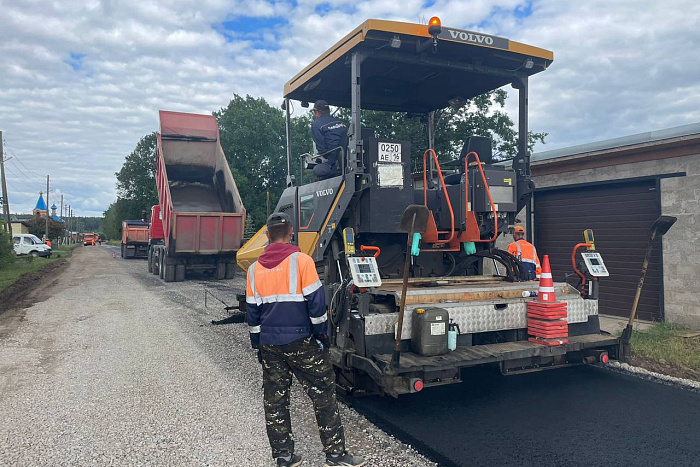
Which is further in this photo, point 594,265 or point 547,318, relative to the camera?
point 594,265

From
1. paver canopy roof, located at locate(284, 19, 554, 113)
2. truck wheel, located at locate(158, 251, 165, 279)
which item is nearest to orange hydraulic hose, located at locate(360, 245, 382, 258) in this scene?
paver canopy roof, located at locate(284, 19, 554, 113)

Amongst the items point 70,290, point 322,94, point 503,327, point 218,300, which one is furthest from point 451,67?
point 70,290

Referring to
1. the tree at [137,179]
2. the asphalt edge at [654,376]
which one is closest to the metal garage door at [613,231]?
the asphalt edge at [654,376]

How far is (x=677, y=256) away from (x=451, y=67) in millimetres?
4851

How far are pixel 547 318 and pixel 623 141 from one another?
5.78 meters

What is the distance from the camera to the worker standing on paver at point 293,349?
128 inches

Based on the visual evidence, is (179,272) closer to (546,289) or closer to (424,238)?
(424,238)

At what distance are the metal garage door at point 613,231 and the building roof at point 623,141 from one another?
0.65m

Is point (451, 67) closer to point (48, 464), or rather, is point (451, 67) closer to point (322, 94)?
point (322, 94)

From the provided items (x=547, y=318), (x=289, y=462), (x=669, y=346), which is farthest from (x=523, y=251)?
(x=289, y=462)

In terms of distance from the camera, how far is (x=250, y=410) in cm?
436

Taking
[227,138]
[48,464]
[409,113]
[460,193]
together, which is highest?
[227,138]

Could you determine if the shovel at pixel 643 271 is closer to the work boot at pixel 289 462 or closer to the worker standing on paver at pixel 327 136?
the worker standing on paver at pixel 327 136

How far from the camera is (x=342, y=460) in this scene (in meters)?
3.22
